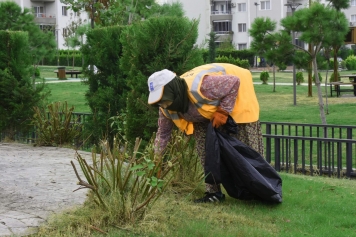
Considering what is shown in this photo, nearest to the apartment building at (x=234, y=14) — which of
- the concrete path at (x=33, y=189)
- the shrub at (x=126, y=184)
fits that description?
the concrete path at (x=33, y=189)

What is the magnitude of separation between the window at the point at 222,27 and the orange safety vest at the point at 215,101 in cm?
6789

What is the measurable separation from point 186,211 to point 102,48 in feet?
18.3

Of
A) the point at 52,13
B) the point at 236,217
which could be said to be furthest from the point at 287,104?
the point at 52,13

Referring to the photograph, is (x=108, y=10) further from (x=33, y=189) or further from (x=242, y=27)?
(x=242, y=27)

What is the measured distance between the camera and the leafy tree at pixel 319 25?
51.1 ft

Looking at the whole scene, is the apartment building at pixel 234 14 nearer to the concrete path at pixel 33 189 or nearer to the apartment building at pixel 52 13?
the apartment building at pixel 52 13

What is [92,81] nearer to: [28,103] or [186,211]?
[28,103]

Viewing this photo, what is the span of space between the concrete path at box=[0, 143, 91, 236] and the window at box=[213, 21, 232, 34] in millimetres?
65326

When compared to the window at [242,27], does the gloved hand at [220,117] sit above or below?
below

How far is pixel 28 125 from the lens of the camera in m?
11.5

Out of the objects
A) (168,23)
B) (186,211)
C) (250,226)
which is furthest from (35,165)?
(250,226)

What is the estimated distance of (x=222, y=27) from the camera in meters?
74.4

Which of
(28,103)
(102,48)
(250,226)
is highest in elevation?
(102,48)

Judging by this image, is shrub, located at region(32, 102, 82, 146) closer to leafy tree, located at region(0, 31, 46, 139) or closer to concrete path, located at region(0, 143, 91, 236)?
leafy tree, located at region(0, 31, 46, 139)
